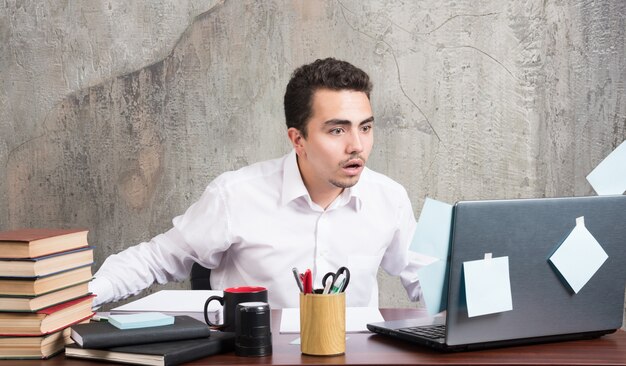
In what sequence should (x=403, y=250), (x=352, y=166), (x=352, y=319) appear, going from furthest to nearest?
(x=403, y=250)
(x=352, y=166)
(x=352, y=319)

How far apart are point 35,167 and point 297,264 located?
1.41 metres

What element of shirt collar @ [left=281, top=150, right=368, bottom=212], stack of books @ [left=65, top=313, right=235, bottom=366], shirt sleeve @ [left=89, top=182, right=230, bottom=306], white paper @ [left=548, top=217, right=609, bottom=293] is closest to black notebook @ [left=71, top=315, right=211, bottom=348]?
stack of books @ [left=65, top=313, right=235, bottom=366]

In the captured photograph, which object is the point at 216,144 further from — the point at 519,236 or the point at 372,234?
the point at 519,236

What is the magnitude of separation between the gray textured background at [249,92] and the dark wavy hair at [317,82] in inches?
26.8

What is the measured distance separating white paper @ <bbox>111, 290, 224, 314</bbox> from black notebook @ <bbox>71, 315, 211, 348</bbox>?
31 centimetres

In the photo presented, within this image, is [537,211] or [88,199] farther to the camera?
[88,199]

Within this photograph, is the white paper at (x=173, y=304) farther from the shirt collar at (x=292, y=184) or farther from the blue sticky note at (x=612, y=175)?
the blue sticky note at (x=612, y=175)

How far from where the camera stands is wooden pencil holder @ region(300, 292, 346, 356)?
51.2 inches

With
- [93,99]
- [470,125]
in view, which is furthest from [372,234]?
[93,99]

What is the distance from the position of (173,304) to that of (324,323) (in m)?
0.60

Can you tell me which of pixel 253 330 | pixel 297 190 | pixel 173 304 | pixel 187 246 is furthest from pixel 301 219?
pixel 253 330

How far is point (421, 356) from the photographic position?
132 centimetres

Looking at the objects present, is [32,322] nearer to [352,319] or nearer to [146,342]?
[146,342]

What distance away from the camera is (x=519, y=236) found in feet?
4.37
